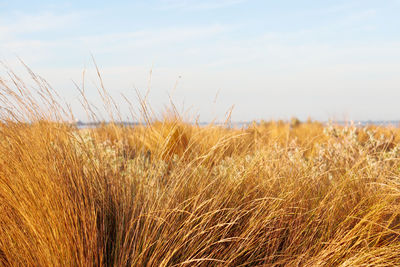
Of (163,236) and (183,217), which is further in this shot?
(183,217)

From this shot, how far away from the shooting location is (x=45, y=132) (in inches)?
105

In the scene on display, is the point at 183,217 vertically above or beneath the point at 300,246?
above

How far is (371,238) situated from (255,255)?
793 mm

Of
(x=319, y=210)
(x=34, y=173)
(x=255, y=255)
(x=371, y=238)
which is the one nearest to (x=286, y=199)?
(x=319, y=210)

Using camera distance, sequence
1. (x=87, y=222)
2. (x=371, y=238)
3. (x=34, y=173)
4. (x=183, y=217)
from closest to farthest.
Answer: (x=87, y=222) → (x=34, y=173) → (x=183, y=217) → (x=371, y=238)

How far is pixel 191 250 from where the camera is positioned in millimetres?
2250

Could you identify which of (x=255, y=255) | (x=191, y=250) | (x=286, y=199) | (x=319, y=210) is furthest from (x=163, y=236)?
(x=319, y=210)

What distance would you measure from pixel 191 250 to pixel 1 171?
1.31m

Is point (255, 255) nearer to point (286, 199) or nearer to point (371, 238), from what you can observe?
point (286, 199)

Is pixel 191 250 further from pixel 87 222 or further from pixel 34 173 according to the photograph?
pixel 34 173

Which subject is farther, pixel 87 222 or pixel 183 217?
pixel 183 217

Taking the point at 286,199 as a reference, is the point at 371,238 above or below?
below

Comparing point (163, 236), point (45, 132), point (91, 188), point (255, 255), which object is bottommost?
point (255, 255)

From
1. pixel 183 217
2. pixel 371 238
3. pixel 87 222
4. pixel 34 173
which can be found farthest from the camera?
pixel 371 238
